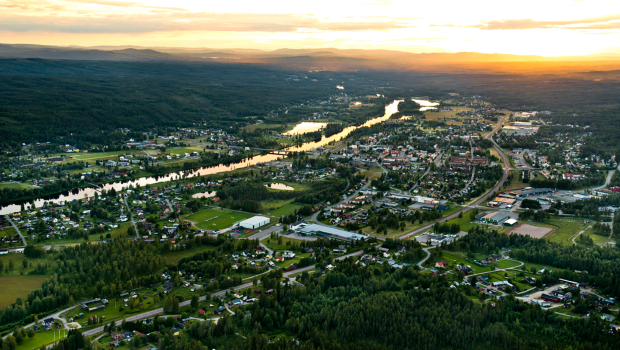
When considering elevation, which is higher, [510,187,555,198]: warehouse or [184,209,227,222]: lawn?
[510,187,555,198]: warehouse

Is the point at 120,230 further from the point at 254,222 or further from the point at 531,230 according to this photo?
the point at 531,230

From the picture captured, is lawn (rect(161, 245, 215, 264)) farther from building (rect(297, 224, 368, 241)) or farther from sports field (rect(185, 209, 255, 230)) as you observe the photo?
building (rect(297, 224, 368, 241))

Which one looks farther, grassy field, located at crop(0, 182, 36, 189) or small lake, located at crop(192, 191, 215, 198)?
grassy field, located at crop(0, 182, 36, 189)

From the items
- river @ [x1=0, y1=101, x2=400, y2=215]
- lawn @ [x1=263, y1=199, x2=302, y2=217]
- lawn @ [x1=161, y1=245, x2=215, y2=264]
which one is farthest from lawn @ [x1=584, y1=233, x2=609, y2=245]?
river @ [x1=0, y1=101, x2=400, y2=215]

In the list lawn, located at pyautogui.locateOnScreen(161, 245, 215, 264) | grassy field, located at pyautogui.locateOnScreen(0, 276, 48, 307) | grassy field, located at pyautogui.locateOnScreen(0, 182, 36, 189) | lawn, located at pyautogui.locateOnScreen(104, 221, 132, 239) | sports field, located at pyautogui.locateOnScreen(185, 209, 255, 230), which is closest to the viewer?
grassy field, located at pyautogui.locateOnScreen(0, 276, 48, 307)

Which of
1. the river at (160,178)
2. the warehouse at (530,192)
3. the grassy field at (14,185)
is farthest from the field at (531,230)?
the grassy field at (14,185)
